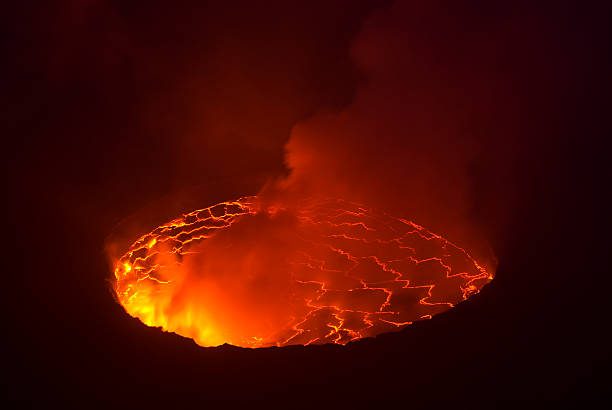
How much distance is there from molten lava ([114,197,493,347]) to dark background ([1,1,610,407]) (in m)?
0.21

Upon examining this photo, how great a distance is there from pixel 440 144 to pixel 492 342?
1751 mm

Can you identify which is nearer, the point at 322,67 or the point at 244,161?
the point at 244,161

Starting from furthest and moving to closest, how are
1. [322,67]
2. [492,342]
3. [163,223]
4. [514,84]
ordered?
[322,67], [514,84], [163,223], [492,342]

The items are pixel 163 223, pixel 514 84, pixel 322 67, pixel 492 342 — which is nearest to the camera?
pixel 492 342

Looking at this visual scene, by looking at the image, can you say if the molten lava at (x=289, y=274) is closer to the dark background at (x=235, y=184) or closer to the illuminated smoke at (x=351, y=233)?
the illuminated smoke at (x=351, y=233)

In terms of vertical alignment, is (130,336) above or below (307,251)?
below

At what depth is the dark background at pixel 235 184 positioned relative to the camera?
6.64 feet

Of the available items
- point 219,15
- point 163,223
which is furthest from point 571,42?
point 163,223

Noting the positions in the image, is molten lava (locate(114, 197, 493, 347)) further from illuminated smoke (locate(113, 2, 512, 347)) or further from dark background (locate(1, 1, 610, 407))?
dark background (locate(1, 1, 610, 407))

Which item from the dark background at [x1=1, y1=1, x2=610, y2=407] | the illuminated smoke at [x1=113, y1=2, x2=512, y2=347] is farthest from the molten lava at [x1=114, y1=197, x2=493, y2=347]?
the dark background at [x1=1, y1=1, x2=610, y2=407]

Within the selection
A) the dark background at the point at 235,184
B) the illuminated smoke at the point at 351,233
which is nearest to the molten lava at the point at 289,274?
the illuminated smoke at the point at 351,233

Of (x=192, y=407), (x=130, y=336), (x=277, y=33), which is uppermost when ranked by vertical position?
(x=277, y=33)

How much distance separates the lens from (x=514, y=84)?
3885 millimetres

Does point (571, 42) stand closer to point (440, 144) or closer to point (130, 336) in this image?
point (440, 144)
